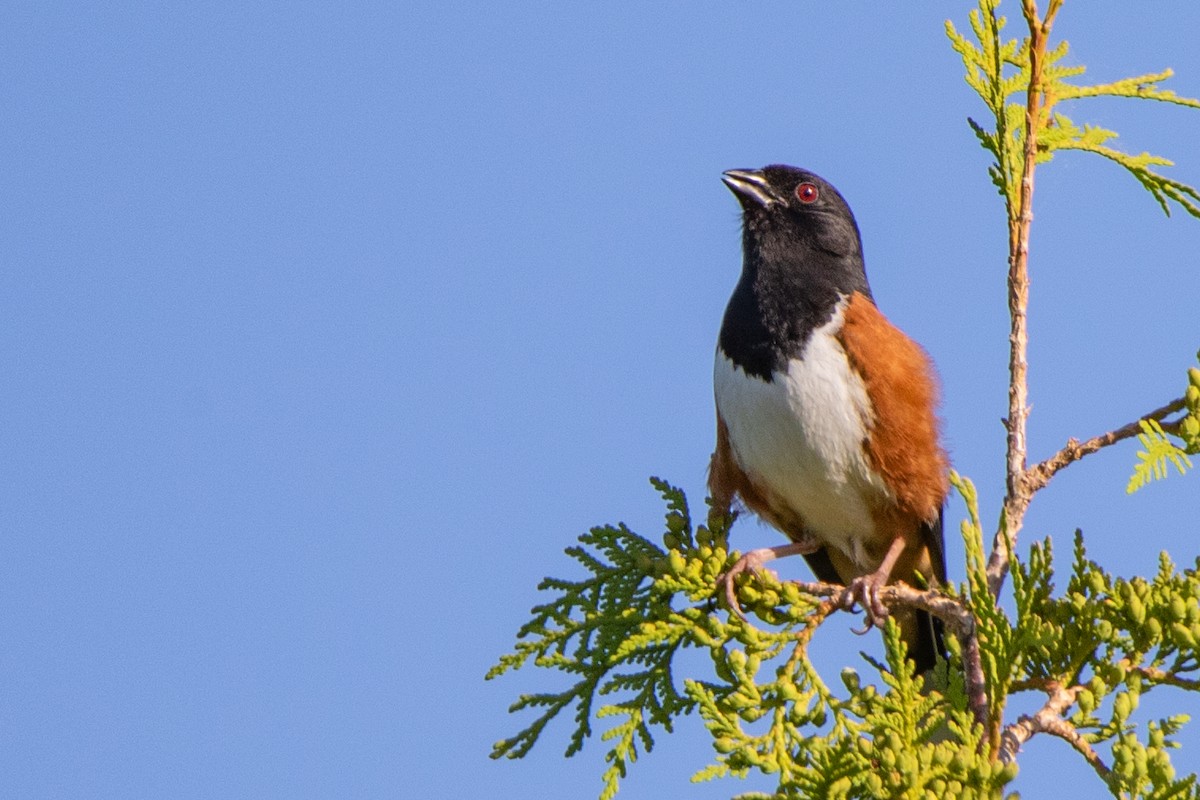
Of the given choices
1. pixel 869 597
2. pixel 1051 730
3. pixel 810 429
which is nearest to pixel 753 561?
pixel 869 597

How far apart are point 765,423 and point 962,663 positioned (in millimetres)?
1048

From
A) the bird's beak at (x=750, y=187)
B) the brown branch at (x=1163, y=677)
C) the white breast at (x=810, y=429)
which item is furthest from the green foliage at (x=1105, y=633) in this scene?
the bird's beak at (x=750, y=187)

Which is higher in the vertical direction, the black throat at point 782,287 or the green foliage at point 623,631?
the black throat at point 782,287

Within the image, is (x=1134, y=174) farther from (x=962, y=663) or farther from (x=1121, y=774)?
(x=1121, y=774)

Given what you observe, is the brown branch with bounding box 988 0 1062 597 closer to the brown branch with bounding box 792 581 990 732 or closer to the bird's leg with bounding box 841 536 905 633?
the brown branch with bounding box 792 581 990 732

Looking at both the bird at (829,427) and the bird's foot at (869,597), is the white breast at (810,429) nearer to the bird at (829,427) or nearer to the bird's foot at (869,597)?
the bird at (829,427)

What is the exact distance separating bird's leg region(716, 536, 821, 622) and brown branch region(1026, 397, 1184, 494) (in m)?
0.63

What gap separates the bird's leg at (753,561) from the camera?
121 inches

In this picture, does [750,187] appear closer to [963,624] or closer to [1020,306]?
[1020,306]

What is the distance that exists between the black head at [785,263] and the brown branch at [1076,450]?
102 centimetres

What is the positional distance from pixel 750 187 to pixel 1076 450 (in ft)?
5.74

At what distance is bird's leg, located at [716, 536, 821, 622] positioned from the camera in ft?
10.1

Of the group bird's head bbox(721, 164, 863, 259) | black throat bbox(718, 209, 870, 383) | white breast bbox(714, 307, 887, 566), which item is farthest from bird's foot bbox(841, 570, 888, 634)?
bird's head bbox(721, 164, 863, 259)

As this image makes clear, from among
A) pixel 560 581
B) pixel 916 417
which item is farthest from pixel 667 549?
pixel 916 417
